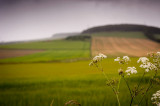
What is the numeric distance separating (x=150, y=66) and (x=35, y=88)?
3.82 m

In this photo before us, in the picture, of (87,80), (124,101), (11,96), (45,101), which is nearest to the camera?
(124,101)

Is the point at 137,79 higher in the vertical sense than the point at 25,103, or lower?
higher

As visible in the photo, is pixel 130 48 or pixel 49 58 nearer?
pixel 130 48

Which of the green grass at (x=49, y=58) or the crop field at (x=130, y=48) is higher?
the crop field at (x=130, y=48)

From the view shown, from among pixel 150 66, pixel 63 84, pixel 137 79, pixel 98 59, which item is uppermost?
pixel 98 59

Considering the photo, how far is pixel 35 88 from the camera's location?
13.1ft

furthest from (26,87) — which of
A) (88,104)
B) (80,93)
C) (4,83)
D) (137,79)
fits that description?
(137,79)

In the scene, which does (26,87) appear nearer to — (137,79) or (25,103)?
(25,103)

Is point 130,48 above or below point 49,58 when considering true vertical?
above

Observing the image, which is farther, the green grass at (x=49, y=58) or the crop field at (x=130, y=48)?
the green grass at (x=49, y=58)

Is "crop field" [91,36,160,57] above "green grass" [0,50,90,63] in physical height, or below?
above

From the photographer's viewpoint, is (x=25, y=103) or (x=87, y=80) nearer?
(x=25, y=103)

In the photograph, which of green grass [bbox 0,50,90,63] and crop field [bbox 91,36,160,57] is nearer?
crop field [bbox 91,36,160,57]

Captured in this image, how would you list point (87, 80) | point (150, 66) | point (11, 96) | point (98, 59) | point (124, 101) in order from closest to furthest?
1. point (150, 66)
2. point (98, 59)
3. point (124, 101)
4. point (11, 96)
5. point (87, 80)
